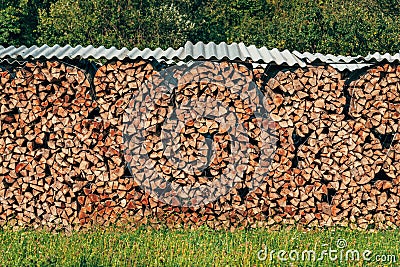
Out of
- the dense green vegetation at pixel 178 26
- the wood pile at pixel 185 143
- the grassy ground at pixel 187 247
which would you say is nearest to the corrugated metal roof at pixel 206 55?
the wood pile at pixel 185 143

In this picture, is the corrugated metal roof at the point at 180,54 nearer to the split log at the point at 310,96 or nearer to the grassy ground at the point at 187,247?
the split log at the point at 310,96

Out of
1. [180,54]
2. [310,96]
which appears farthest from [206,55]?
[310,96]

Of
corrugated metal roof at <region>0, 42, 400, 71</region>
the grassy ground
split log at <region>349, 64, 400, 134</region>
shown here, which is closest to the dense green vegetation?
split log at <region>349, 64, 400, 134</region>

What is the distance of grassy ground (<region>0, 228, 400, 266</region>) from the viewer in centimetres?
639

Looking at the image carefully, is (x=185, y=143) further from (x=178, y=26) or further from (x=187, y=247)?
(x=178, y=26)

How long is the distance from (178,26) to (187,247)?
556 inches

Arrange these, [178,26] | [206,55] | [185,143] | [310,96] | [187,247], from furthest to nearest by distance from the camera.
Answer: [178,26]
[310,96]
[185,143]
[206,55]
[187,247]

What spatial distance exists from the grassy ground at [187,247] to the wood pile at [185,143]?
34 centimetres

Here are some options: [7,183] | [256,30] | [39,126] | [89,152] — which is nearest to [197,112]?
[89,152]

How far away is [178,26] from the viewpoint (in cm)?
2016

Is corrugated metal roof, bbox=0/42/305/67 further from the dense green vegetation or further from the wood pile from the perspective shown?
the dense green vegetation

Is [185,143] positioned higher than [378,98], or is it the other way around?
[378,98]

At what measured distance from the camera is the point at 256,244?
6.99 metres

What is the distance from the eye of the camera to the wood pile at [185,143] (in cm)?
773
